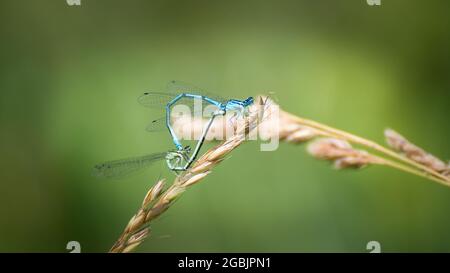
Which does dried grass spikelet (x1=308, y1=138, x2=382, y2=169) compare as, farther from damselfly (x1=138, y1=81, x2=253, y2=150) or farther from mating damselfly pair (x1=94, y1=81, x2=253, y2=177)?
damselfly (x1=138, y1=81, x2=253, y2=150)

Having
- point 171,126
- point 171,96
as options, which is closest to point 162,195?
point 171,126

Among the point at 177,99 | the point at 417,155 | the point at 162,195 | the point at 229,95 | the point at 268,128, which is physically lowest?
the point at 162,195

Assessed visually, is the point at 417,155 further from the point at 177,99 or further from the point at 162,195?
the point at 177,99

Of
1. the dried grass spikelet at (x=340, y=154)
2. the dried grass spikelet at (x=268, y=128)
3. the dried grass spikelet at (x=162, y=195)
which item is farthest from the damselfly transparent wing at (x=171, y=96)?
the dried grass spikelet at (x=340, y=154)

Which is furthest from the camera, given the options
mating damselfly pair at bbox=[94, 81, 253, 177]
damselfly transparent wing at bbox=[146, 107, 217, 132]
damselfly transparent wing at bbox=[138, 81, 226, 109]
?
damselfly transparent wing at bbox=[138, 81, 226, 109]

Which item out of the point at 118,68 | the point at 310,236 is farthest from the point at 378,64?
the point at 118,68

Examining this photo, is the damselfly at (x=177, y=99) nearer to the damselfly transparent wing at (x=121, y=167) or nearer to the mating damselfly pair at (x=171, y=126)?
the mating damselfly pair at (x=171, y=126)

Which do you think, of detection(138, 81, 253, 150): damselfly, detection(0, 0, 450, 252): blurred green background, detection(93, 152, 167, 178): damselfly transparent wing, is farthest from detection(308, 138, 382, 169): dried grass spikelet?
detection(0, 0, 450, 252): blurred green background
